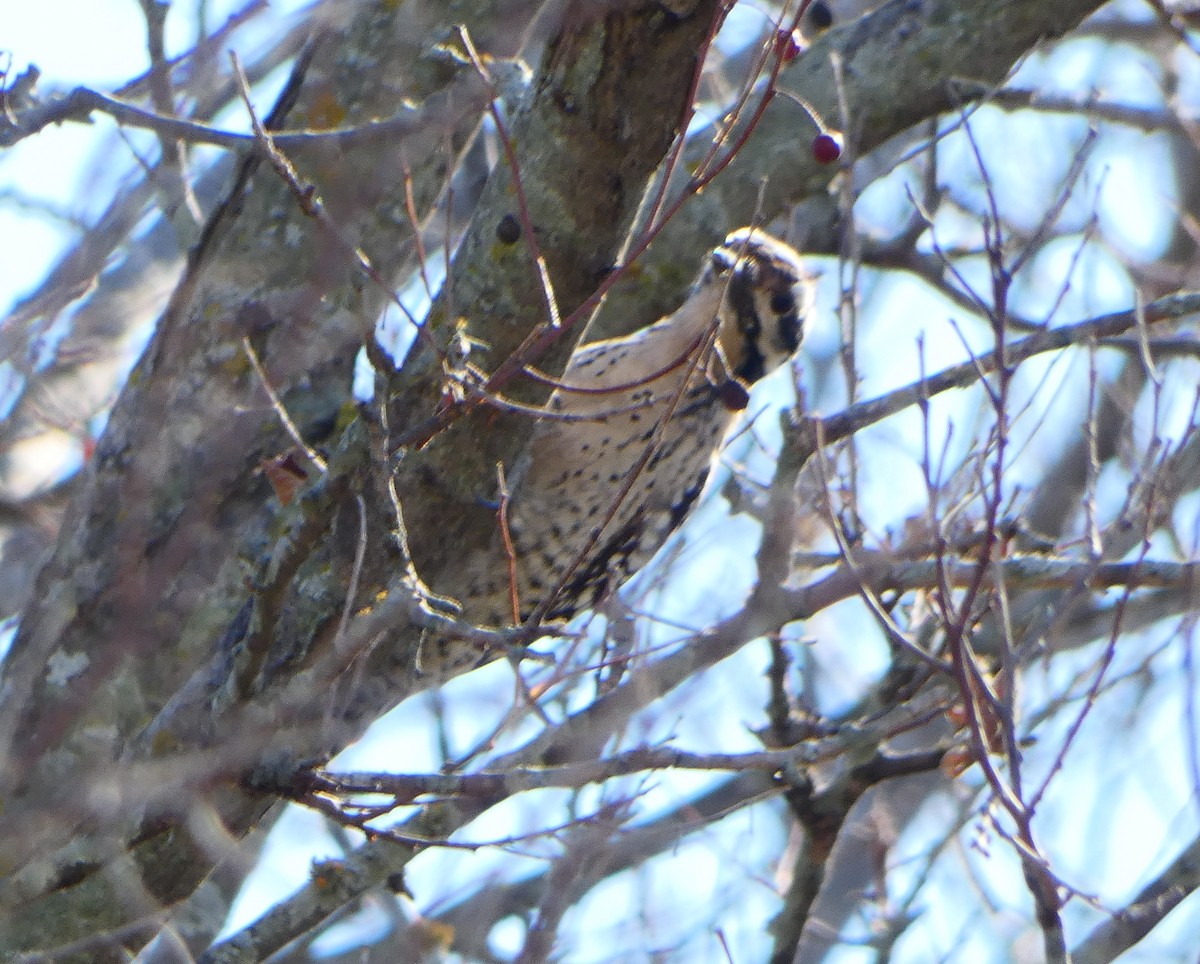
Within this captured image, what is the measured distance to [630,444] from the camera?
15.4 feet

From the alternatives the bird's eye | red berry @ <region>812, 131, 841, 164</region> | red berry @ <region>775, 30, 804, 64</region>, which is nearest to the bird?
the bird's eye

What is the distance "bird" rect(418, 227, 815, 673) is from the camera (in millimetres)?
4465

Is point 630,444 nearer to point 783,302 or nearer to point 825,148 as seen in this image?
point 783,302

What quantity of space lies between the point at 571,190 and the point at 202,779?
53.9 inches

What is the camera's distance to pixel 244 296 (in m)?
4.56

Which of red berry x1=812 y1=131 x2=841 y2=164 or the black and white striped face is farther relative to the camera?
the black and white striped face

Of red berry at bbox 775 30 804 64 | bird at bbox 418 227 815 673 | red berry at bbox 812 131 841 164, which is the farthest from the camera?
bird at bbox 418 227 815 673

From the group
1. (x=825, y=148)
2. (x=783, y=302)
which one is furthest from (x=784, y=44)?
(x=783, y=302)

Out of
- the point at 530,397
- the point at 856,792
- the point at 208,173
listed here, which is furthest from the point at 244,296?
the point at 208,173

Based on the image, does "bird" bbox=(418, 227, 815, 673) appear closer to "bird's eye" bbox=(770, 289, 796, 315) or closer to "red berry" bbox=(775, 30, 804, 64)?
"bird's eye" bbox=(770, 289, 796, 315)

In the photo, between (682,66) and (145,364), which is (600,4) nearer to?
(682,66)

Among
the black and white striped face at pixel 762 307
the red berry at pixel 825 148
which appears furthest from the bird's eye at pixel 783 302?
the red berry at pixel 825 148

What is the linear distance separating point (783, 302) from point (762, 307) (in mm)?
63

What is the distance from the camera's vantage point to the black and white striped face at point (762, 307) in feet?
14.8
